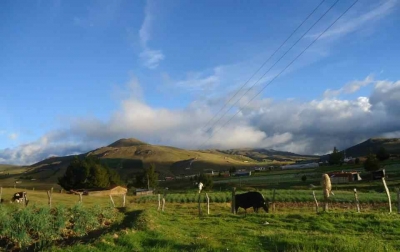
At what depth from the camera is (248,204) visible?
32.2 m

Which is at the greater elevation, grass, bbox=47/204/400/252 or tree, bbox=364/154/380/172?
tree, bbox=364/154/380/172

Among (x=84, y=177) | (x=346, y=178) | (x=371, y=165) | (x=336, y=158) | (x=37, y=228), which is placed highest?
(x=336, y=158)

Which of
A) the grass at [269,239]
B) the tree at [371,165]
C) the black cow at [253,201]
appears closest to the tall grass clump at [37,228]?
the grass at [269,239]

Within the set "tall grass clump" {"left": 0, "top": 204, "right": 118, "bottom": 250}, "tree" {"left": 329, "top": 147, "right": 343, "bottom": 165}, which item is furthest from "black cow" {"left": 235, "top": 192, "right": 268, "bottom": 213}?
"tree" {"left": 329, "top": 147, "right": 343, "bottom": 165}

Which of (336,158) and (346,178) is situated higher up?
(336,158)

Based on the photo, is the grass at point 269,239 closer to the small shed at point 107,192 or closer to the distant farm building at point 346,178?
the small shed at point 107,192

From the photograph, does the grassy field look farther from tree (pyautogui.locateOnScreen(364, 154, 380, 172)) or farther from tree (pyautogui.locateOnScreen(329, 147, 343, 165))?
tree (pyautogui.locateOnScreen(329, 147, 343, 165))

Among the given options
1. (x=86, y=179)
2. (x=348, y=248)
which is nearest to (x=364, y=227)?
(x=348, y=248)

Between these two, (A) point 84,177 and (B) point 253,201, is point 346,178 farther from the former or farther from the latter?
(B) point 253,201

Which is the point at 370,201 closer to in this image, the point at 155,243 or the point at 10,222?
the point at 155,243

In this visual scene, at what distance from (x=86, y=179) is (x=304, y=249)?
248 ft

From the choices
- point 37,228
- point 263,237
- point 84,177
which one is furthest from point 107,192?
point 263,237

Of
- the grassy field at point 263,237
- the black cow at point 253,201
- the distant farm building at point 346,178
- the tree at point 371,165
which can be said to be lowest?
the grassy field at point 263,237

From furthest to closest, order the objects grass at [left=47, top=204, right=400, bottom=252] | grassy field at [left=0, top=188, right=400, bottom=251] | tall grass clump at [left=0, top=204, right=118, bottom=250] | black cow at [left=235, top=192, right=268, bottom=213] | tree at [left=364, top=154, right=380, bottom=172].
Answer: tree at [left=364, top=154, right=380, bottom=172] < black cow at [left=235, top=192, right=268, bottom=213] < tall grass clump at [left=0, top=204, right=118, bottom=250] < grassy field at [left=0, top=188, right=400, bottom=251] < grass at [left=47, top=204, right=400, bottom=252]
